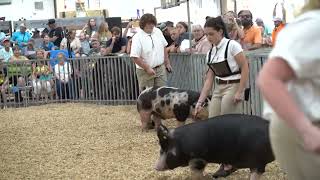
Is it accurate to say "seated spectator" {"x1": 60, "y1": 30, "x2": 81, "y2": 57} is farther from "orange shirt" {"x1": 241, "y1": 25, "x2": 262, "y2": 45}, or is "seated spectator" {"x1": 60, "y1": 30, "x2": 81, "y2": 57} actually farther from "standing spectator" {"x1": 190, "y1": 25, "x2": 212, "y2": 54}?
"orange shirt" {"x1": 241, "y1": 25, "x2": 262, "y2": 45}

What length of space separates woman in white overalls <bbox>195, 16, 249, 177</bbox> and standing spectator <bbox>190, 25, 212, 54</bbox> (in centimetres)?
379

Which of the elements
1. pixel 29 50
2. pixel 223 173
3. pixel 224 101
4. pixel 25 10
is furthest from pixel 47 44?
pixel 25 10

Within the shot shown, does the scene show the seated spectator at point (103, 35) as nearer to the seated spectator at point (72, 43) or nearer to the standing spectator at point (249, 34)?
the seated spectator at point (72, 43)

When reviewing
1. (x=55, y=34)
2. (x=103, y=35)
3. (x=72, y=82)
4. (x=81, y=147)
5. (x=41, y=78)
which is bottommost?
(x=81, y=147)

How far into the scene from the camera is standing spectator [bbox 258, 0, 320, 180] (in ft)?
6.15

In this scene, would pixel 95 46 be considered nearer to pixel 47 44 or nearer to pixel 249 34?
pixel 47 44

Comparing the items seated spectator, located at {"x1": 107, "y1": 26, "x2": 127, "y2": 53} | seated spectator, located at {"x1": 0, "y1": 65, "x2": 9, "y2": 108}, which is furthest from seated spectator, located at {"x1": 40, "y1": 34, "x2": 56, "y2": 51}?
seated spectator, located at {"x1": 107, "y1": 26, "x2": 127, "y2": 53}

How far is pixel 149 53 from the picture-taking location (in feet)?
28.6

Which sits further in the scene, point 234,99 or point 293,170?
point 234,99

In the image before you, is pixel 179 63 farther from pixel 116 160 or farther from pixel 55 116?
pixel 116 160

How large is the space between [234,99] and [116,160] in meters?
1.79

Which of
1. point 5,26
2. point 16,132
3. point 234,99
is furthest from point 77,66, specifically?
point 5,26

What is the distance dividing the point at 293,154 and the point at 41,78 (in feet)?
36.9

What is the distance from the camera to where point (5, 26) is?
2228 centimetres
